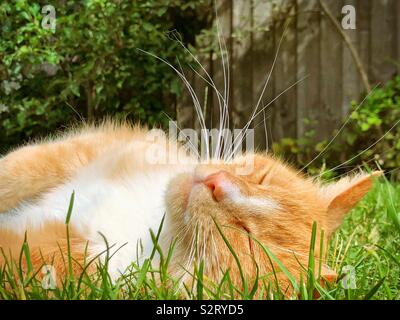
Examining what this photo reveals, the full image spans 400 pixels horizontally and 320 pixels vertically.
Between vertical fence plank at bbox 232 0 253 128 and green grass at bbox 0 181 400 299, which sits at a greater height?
vertical fence plank at bbox 232 0 253 128

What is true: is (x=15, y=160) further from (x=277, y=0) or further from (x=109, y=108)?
(x=277, y=0)

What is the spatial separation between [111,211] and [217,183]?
365 millimetres

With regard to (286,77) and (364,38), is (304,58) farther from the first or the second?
(364,38)

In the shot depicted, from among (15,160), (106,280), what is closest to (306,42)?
(15,160)

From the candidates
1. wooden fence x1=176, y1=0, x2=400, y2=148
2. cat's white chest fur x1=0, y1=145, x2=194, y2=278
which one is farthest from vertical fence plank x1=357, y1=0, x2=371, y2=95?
cat's white chest fur x1=0, y1=145, x2=194, y2=278

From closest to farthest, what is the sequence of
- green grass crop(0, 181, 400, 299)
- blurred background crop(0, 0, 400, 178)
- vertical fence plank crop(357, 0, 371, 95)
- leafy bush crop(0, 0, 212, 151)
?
green grass crop(0, 181, 400, 299), leafy bush crop(0, 0, 212, 151), blurred background crop(0, 0, 400, 178), vertical fence plank crop(357, 0, 371, 95)

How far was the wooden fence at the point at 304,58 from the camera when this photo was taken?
4.38 metres

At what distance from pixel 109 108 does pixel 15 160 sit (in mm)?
2152

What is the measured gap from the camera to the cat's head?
1333 millimetres

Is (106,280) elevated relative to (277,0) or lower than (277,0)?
lower

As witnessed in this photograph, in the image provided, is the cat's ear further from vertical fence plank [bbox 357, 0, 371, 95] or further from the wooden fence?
vertical fence plank [bbox 357, 0, 371, 95]

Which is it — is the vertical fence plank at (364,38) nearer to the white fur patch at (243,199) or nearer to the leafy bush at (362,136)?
the leafy bush at (362,136)

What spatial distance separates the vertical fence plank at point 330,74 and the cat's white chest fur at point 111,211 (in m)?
2.83
